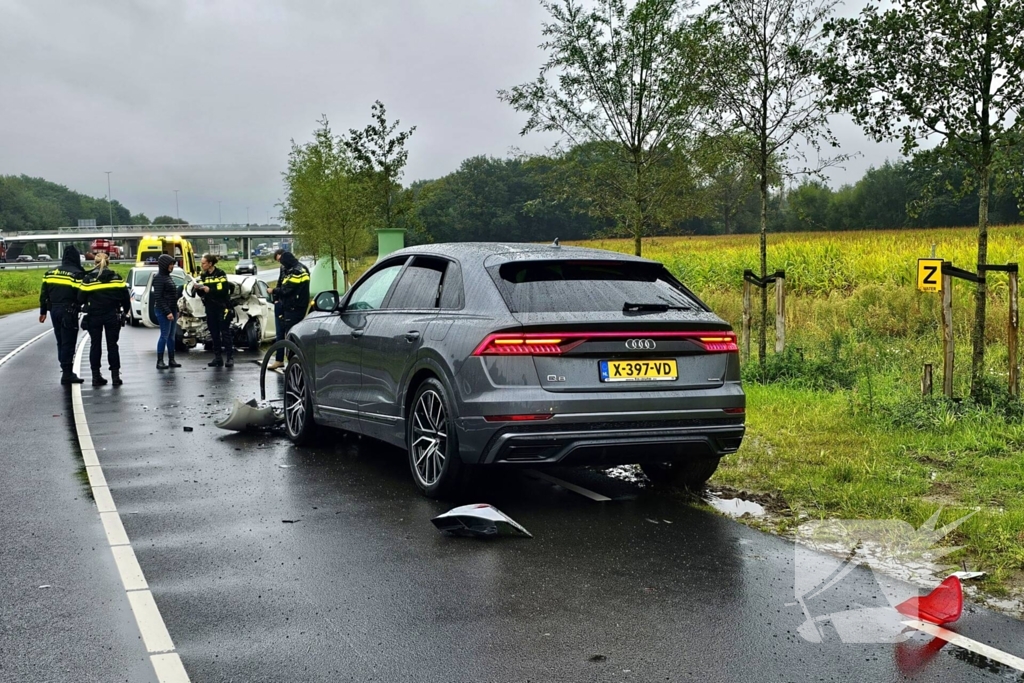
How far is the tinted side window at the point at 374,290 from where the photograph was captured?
834 centimetres

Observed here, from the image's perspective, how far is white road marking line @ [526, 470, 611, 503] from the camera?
24.1 feet

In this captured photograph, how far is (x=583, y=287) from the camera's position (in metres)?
6.84

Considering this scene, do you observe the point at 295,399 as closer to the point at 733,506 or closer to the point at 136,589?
the point at 733,506

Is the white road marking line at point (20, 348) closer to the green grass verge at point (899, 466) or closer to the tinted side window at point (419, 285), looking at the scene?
the tinted side window at point (419, 285)

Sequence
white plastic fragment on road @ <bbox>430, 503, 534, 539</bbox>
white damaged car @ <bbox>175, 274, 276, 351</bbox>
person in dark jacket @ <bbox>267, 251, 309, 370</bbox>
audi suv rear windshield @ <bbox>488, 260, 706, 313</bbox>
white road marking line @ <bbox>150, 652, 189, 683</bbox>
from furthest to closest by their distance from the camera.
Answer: white damaged car @ <bbox>175, 274, 276, 351</bbox>, person in dark jacket @ <bbox>267, 251, 309, 370</bbox>, audi suv rear windshield @ <bbox>488, 260, 706, 313</bbox>, white plastic fragment on road @ <bbox>430, 503, 534, 539</bbox>, white road marking line @ <bbox>150, 652, 189, 683</bbox>

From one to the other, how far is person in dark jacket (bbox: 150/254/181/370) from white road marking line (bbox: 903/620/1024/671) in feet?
49.4

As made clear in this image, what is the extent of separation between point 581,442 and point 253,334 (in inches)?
638

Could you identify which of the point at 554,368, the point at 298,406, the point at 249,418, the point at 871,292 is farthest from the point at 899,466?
the point at 871,292

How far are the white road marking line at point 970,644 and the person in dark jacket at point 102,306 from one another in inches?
508

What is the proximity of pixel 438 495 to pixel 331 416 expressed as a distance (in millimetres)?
2066

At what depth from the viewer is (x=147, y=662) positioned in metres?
4.20

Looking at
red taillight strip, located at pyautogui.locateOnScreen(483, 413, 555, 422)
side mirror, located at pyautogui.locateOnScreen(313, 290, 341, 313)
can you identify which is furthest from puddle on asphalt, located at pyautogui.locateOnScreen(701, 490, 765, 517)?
side mirror, located at pyautogui.locateOnScreen(313, 290, 341, 313)

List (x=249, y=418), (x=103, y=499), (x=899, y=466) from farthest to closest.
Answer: (x=249, y=418)
(x=899, y=466)
(x=103, y=499)

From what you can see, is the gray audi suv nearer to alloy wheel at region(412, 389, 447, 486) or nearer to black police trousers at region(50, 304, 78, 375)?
alloy wheel at region(412, 389, 447, 486)
